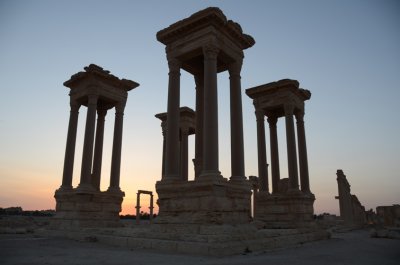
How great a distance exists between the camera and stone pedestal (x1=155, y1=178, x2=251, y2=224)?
14.9m

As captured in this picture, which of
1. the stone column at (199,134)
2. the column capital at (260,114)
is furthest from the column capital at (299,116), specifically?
the stone column at (199,134)

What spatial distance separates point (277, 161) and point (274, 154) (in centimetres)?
74

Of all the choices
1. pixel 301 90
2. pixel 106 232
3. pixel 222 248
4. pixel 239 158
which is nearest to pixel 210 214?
pixel 222 248

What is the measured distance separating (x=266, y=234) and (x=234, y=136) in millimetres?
5866

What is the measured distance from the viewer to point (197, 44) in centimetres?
1842

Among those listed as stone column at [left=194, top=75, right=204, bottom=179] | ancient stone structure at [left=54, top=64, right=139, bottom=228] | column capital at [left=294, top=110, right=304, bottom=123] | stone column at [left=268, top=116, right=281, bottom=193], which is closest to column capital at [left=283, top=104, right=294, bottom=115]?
column capital at [left=294, top=110, right=304, bottom=123]

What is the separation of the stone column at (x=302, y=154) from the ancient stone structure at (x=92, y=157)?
53.7ft

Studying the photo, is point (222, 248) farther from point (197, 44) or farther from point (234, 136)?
point (197, 44)

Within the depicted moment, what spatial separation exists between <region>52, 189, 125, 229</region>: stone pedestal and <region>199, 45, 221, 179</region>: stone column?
11.8 metres

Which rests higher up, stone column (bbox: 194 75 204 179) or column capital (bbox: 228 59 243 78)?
column capital (bbox: 228 59 243 78)

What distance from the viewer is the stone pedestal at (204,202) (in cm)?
1495

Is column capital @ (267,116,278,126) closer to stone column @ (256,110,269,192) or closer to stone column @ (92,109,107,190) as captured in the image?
stone column @ (256,110,269,192)

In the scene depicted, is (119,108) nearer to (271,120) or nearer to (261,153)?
(261,153)

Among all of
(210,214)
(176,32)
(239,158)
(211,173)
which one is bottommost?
(210,214)
